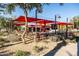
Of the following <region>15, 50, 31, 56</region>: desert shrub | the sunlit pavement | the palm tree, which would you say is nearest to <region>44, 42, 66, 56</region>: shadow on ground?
the sunlit pavement

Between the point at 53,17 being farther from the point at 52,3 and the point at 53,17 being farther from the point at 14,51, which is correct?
the point at 14,51

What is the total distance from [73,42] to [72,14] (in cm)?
44

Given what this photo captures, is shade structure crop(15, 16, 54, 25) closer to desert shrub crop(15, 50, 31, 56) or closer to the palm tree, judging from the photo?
the palm tree

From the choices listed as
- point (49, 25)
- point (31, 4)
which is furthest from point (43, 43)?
point (31, 4)

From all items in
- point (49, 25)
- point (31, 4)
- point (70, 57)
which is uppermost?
point (31, 4)

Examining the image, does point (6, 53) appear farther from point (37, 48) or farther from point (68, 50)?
point (68, 50)

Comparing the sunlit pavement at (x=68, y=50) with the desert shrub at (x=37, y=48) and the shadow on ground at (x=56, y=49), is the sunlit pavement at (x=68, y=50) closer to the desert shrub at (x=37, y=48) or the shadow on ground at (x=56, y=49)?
the shadow on ground at (x=56, y=49)

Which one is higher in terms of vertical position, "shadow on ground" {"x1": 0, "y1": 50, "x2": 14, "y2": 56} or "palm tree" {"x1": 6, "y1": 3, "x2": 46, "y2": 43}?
"palm tree" {"x1": 6, "y1": 3, "x2": 46, "y2": 43}

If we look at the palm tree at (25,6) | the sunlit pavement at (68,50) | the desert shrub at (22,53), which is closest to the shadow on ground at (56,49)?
the sunlit pavement at (68,50)

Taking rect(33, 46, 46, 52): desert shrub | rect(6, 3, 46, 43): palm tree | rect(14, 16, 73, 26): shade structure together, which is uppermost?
rect(6, 3, 46, 43): palm tree

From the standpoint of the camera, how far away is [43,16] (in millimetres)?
5520

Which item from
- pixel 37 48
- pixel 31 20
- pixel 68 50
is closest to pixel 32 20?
pixel 31 20

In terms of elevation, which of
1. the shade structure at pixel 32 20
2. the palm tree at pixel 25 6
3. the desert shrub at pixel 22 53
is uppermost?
the palm tree at pixel 25 6

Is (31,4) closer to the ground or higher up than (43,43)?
higher up
